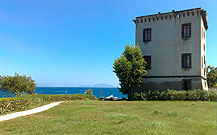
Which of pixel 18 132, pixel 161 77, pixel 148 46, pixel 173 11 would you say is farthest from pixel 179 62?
pixel 18 132

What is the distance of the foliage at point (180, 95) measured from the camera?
77.8 ft

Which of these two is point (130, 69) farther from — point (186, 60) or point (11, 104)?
point (11, 104)

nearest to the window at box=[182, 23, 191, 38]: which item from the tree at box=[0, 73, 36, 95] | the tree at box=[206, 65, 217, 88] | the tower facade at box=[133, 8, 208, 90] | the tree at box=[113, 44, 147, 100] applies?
the tower facade at box=[133, 8, 208, 90]

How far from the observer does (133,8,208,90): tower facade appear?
1057 inches

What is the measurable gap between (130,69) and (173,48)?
7159mm

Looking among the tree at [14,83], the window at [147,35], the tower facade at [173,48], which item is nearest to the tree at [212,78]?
the tower facade at [173,48]

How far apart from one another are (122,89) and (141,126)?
790 inches

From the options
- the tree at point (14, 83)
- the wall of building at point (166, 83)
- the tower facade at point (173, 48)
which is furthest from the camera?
the tree at point (14, 83)

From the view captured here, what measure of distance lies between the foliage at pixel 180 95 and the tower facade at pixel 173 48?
6.63 feet

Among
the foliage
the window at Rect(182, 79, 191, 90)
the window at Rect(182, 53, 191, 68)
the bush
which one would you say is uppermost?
the window at Rect(182, 53, 191, 68)

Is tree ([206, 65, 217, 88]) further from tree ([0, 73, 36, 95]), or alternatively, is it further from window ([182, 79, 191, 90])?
tree ([0, 73, 36, 95])

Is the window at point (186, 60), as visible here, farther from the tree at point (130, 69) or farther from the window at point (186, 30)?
the tree at point (130, 69)

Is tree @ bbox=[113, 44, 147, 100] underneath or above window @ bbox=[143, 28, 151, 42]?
underneath

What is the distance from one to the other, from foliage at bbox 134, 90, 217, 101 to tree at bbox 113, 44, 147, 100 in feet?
5.60
